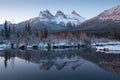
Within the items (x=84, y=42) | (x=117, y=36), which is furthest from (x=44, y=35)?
(x=117, y=36)

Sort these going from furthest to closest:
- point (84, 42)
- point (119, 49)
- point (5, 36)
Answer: point (5, 36) → point (84, 42) → point (119, 49)

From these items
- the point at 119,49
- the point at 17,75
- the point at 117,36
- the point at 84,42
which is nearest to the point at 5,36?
the point at 84,42

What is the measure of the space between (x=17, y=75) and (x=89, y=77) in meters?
11.5

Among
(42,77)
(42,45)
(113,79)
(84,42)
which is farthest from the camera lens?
(84,42)

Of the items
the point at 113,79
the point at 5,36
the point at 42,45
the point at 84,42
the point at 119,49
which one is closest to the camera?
the point at 113,79

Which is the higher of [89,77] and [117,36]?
[117,36]

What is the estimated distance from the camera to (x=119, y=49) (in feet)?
282

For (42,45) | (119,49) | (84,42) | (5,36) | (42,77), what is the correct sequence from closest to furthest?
(42,77) < (119,49) < (42,45) < (84,42) < (5,36)

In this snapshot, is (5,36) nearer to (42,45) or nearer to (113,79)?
(42,45)

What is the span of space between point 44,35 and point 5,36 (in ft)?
89.1

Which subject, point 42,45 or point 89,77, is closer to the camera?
point 89,77

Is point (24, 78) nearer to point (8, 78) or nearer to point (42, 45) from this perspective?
point (8, 78)

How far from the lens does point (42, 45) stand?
12425 centimetres

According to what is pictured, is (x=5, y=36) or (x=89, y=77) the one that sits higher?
(x=5, y=36)
